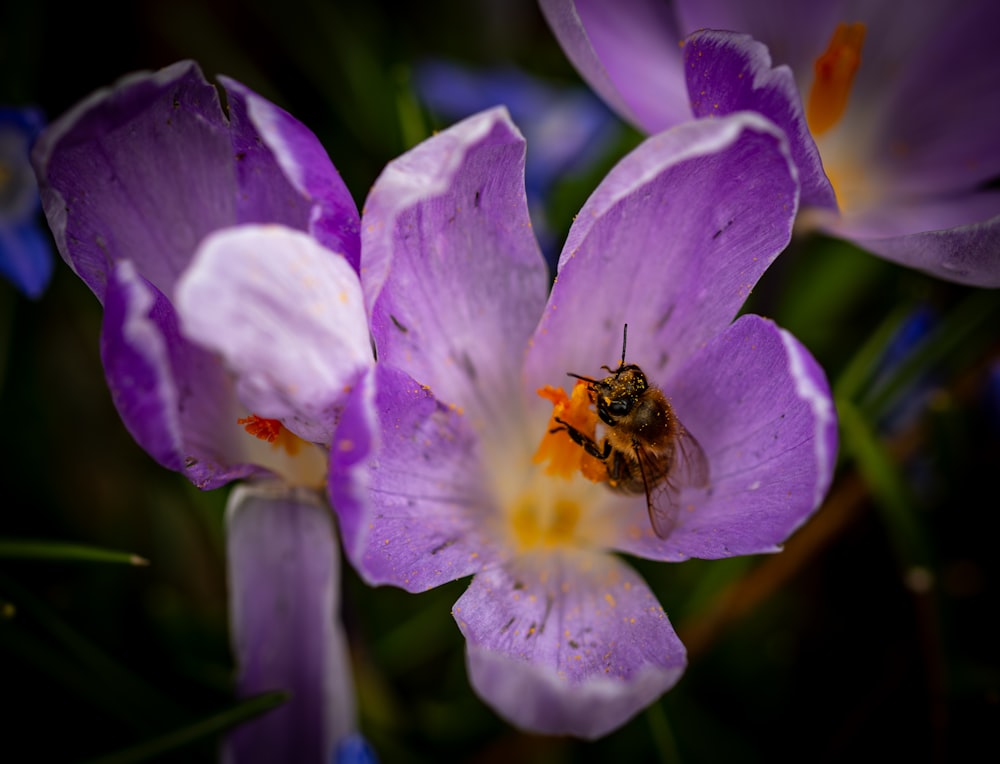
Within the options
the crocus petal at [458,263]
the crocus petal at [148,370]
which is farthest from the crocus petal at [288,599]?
the crocus petal at [458,263]

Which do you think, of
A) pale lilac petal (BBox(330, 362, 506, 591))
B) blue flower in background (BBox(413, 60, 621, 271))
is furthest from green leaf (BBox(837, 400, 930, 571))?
blue flower in background (BBox(413, 60, 621, 271))

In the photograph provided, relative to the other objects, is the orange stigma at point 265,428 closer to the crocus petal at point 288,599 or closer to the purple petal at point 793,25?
the crocus petal at point 288,599

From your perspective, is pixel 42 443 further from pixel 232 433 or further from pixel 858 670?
pixel 858 670

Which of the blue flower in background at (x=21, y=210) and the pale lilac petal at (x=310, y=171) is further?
the blue flower in background at (x=21, y=210)

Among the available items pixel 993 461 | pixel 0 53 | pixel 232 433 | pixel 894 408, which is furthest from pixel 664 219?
pixel 0 53

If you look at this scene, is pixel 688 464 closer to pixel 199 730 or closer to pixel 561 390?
pixel 561 390

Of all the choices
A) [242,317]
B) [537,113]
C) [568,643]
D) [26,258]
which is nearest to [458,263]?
[242,317]

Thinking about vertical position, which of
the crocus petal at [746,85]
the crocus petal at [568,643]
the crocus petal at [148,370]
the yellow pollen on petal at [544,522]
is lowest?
the yellow pollen on petal at [544,522]

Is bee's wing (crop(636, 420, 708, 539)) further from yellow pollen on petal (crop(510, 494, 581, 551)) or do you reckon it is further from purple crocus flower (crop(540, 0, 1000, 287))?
purple crocus flower (crop(540, 0, 1000, 287))
